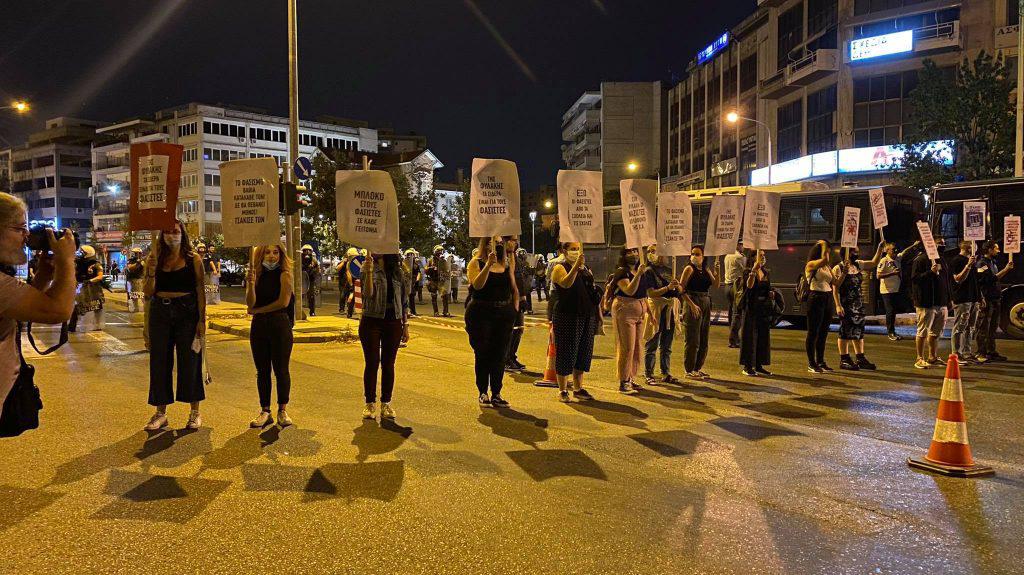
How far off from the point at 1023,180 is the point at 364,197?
584 inches

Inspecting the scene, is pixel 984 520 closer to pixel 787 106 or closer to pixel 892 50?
pixel 892 50

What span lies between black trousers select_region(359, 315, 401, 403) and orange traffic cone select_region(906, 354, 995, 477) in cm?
471

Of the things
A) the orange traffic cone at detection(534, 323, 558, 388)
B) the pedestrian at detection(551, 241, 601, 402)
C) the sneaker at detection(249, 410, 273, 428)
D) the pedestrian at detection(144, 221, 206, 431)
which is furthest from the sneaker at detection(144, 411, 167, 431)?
the orange traffic cone at detection(534, 323, 558, 388)

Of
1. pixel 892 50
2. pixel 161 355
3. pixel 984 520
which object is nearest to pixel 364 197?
pixel 161 355

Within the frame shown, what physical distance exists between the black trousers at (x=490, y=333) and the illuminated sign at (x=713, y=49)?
193 feet

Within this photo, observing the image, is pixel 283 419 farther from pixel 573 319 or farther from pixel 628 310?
pixel 628 310

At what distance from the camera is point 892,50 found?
124 feet

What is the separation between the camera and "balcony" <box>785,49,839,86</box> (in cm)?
4084

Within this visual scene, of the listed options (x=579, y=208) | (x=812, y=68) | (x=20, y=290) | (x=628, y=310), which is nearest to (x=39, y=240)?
(x=20, y=290)

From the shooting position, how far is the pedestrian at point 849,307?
11109mm

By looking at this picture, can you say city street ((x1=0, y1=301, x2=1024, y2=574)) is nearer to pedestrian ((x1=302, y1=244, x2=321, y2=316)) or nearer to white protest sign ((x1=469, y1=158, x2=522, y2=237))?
white protest sign ((x1=469, y1=158, x2=522, y2=237))

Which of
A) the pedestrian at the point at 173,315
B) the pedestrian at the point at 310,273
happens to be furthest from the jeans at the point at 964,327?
the pedestrian at the point at 310,273

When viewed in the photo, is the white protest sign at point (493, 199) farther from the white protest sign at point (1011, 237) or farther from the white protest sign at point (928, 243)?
the white protest sign at point (1011, 237)

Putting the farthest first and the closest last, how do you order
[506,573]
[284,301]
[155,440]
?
[284,301] < [155,440] < [506,573]
